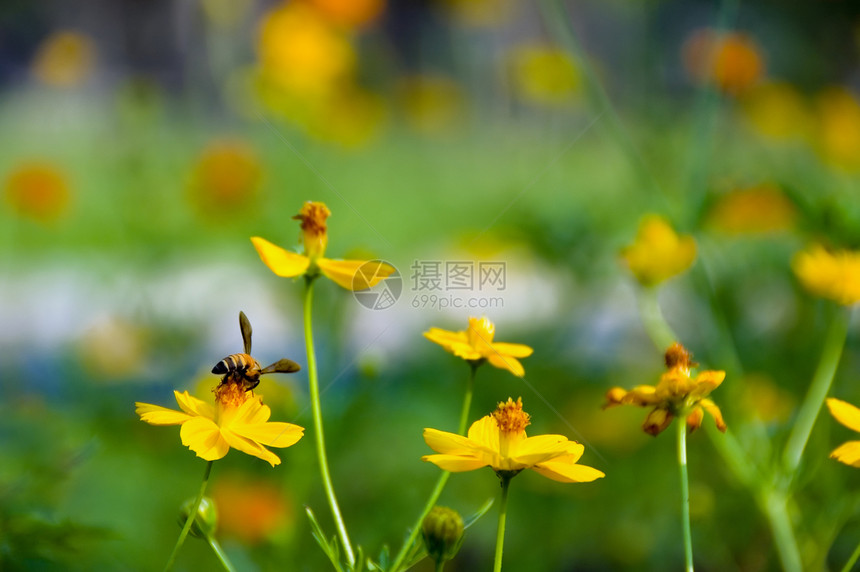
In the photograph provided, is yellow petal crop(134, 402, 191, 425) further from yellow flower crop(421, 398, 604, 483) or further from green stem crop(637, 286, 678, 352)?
green stem crop(637, 286, 678, 352)

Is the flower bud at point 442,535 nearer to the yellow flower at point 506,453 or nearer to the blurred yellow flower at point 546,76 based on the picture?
the yellow flower at point 506,453

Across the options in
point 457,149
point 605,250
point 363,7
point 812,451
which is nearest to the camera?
point 812,451

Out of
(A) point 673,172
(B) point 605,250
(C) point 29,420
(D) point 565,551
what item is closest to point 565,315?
(B) point 605,250

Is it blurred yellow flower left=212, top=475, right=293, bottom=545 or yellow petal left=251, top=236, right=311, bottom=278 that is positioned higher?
yellow petal left=251, top=236, right=311, bottom=278

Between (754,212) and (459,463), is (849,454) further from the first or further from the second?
(754,212)

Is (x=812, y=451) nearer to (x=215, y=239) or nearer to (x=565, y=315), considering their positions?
(x=565, y=315)

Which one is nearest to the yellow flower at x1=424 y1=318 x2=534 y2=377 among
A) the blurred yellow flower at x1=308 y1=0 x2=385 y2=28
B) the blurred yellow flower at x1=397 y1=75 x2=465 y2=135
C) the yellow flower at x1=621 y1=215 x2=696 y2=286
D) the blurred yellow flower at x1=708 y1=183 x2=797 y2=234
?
the yellow flower at x1=621 y1=215 x2=696 y2=286

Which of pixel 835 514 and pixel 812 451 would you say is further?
pixel 812 451
